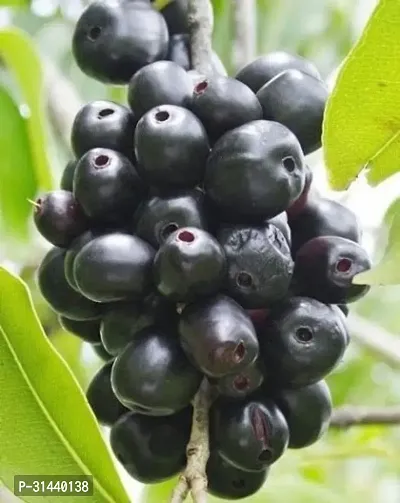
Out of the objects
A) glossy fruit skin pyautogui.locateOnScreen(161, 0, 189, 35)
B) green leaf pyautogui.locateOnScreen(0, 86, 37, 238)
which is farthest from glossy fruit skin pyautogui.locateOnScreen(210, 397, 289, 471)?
green leaf pyautogui.locateOnScreen(0, 86, 37, 238)

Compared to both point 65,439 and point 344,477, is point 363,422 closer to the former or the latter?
point 65,439

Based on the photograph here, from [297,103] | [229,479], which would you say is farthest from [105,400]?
[297,103]

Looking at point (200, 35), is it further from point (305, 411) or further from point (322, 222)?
point (305, 411)

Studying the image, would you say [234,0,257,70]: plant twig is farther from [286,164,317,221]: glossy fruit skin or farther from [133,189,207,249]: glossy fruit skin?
[133,189,207,249]: glossy fruit skin

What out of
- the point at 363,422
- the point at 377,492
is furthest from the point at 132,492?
the point at 377,492

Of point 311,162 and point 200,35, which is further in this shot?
point 311,162

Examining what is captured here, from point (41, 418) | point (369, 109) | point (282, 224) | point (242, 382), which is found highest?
point (369, 109)
